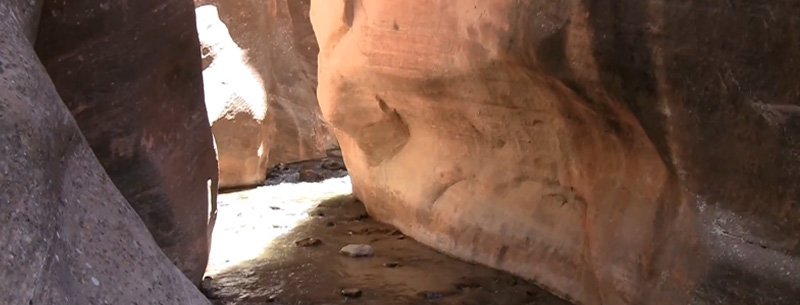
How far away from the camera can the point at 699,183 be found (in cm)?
383

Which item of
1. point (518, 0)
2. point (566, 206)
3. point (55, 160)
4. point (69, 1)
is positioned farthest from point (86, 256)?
point (566, 206)

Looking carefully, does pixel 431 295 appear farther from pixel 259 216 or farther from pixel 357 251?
pixel 259 216

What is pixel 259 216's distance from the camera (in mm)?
7254

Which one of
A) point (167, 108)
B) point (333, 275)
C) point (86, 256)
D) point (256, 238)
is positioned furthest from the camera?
point (256, 238)

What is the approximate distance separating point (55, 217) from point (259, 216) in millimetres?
4985

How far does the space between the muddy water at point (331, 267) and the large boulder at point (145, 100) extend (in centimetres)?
58

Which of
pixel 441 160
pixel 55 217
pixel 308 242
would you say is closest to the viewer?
pixel 55 217

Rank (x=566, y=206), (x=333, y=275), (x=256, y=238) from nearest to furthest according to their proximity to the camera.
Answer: (x=566, y=206) → (x=333, y=275) → (x=256, y=238)

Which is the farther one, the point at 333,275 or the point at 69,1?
the point at 333,275

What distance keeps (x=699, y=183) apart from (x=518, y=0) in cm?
125

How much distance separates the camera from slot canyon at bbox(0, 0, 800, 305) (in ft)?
8.14

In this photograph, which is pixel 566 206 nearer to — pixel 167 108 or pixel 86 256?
pixel 167 108

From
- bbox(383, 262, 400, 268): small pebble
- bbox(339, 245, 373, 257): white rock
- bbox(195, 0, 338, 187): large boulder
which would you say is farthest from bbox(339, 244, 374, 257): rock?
bbox(195, 0, 338, 187): large boulder

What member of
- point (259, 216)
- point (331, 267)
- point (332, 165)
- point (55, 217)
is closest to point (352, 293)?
point (331, 267)
